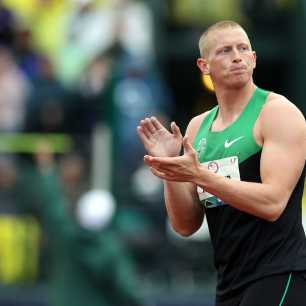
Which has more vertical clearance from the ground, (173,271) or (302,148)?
(302,148)

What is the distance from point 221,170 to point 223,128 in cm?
27

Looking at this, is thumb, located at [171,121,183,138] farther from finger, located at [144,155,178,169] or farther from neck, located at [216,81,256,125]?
finger, located at [144,155,178,169]

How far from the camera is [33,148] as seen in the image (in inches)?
459

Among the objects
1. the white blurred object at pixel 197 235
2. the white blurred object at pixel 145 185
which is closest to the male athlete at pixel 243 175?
the white blurred object at pixel 197 235

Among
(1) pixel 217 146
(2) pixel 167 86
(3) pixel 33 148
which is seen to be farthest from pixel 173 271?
(1) pixel 217 146

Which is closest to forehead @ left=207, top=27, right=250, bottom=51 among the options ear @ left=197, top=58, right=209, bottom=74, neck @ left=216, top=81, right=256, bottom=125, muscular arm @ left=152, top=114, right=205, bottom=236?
ear @ left=197, top=58, right=209, bottom=74

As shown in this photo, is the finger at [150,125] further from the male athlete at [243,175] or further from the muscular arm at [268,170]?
the muscular arm at [268,170]

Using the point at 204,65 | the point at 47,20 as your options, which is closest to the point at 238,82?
the point at 204,65

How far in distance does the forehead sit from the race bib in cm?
61

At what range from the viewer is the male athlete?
5316 mm

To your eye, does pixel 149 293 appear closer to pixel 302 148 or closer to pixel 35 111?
pixel 35 111

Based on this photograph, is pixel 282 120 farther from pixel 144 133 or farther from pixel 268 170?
pixel 144 133

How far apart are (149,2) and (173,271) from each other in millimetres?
4215

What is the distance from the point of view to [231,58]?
222 inches
